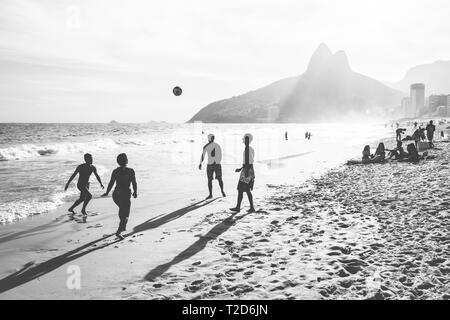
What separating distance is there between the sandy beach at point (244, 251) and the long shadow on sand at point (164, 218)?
0.11 ft

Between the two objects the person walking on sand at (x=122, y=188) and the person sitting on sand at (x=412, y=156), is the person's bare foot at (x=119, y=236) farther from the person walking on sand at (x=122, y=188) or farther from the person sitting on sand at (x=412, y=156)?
Result: the person sitting on sand at (x=412, y=156)

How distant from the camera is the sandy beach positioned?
4.78 metres

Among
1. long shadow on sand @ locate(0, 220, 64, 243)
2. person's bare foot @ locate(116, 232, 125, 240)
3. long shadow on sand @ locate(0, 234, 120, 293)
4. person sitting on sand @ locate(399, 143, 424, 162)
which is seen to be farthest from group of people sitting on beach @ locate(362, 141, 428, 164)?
long shadow on sand @ locate(0, 220, 64, 243)

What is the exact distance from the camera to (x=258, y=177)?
16.2 meters

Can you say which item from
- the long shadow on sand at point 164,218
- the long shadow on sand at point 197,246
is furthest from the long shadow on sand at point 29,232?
the long shadow on sand at point 197,246

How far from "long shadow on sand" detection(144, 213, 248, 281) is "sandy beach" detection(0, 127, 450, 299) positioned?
0.02 metres

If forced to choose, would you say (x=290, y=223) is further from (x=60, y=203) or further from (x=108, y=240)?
(x=60, y=203)

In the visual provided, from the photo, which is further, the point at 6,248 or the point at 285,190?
the point at 285,190

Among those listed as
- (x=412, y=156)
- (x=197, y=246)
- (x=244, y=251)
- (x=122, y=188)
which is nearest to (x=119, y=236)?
(x=122, y=188)

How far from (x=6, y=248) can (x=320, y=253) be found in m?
6.59

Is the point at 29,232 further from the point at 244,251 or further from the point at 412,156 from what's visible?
the point at 412,156

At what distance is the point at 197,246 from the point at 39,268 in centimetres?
293

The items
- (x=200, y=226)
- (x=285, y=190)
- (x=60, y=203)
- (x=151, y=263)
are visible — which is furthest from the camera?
(x=285, y=190)
